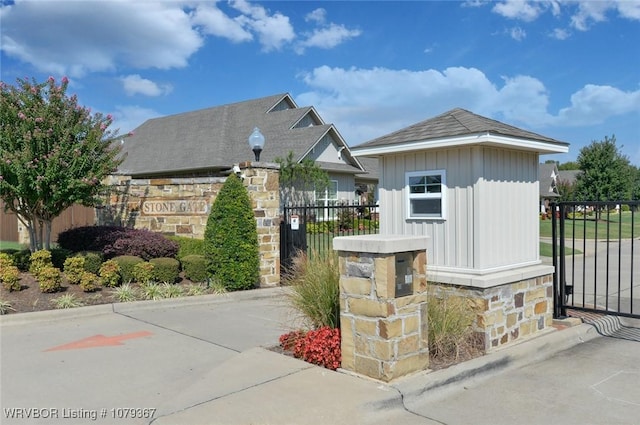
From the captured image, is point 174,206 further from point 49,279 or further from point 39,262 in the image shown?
point 49,279

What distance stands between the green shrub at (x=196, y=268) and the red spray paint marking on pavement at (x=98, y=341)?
3383 mm

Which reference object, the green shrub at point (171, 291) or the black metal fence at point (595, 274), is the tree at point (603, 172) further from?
the green shrub at point (171, 291)

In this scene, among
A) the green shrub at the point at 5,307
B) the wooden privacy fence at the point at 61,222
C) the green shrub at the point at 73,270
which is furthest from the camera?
the wooden privacy fence at the point at 61,222

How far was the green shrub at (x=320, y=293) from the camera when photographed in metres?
5.76

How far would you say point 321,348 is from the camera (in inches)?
210

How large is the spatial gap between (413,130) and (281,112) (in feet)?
74.5

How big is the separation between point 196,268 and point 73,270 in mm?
2269

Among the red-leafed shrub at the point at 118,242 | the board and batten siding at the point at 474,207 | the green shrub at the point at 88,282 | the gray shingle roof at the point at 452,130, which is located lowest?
the green shrub at the point at 88,282

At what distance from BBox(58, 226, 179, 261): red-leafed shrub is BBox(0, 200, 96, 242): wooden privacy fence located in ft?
7.73

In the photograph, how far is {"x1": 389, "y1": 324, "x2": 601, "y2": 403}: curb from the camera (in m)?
4.70

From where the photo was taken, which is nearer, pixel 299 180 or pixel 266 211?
pixel 266 211

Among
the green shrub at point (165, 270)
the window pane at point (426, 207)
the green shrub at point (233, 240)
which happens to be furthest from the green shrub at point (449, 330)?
the green shrub at point (165, 270)

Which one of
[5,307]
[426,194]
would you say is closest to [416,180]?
[426,194]

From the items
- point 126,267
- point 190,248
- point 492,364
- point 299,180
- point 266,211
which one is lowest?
point 492,364
